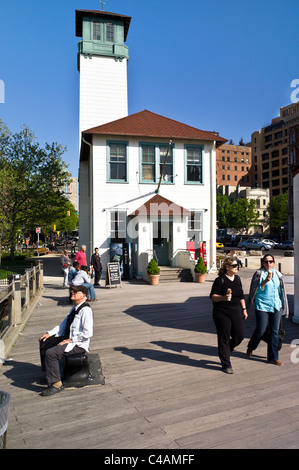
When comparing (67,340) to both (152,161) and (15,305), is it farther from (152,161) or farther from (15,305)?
(152,161)

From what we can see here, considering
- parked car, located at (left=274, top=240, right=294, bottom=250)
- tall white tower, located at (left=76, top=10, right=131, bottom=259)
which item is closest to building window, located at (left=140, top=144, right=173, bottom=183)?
tall white tower, located at (left=76, top=10, right=131, bottom=259)

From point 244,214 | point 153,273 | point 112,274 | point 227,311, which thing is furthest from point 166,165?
point 244,214

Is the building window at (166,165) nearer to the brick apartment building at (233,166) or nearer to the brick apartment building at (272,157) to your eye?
the brick apartment building at (272,157)

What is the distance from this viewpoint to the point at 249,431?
3.85 m

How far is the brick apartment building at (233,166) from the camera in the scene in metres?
98.2

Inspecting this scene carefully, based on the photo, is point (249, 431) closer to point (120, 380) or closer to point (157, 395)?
point (157, 395)

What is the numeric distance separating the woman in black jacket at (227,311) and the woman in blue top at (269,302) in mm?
486

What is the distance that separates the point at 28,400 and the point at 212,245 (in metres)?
16.0

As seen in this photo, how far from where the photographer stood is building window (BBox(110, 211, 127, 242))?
60.2 ft

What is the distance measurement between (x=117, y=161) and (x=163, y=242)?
5.22 m

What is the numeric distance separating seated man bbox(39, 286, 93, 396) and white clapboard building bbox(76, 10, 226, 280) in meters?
11.7

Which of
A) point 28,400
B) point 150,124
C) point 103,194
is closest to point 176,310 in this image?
point 28,400

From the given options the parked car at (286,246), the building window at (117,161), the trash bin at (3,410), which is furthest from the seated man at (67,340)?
the parked car at (286,246)

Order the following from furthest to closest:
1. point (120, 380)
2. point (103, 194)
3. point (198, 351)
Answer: point (103, 194) < point (198, 351) < point (120, 380)
